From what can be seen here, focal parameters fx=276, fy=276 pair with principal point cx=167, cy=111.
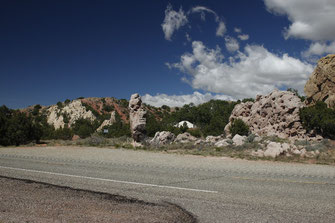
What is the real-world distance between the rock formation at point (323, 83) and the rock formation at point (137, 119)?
25.6 metres

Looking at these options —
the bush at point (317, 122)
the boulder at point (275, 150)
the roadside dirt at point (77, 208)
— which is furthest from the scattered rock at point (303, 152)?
the roadside dirt at point (77, 208)

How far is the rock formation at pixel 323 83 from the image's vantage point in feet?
123

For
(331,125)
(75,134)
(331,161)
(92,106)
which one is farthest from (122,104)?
(331,161)

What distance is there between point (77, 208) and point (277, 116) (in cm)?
2741

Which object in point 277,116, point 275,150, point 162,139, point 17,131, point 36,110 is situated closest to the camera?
point 275,150

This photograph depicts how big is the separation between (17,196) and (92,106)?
85.4 meters

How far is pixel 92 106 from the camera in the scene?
8894cm

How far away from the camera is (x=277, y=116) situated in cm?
2919

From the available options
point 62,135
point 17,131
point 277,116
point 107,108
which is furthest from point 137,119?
point 107,108

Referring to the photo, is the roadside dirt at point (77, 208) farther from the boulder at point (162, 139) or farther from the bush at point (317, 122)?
the bush at point (317, 122)

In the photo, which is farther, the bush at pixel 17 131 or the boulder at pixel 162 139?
the bush at pixel 17 131

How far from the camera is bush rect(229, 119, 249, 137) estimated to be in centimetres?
3103

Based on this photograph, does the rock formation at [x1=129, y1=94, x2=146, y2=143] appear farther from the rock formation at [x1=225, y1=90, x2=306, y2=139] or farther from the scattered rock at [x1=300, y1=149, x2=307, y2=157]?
the scattered rock at [x1=300, y1=149, x2=307, y2=157]

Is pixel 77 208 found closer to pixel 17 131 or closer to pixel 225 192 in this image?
pixel 225 192
